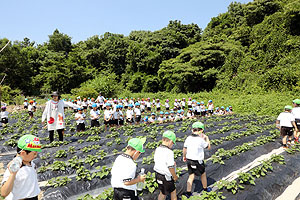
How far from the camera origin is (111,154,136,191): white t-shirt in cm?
311

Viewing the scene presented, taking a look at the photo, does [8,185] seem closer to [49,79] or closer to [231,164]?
[231,164]

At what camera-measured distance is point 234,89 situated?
2736 cm

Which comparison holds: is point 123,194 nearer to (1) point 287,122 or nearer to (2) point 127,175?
(2) point 127,175

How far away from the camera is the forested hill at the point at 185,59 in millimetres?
24500

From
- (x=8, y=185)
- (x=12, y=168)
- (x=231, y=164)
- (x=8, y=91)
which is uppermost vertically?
(x=8, y=91)

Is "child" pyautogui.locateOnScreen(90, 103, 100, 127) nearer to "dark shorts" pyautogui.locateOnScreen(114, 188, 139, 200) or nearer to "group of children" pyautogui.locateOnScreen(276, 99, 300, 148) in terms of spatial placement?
"dark shorts" pyautogui.locateOnScreen(114, 188, 139, 200)

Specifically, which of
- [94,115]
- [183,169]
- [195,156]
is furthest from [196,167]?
[94,115]

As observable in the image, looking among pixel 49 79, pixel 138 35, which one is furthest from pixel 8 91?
pixel 138 35

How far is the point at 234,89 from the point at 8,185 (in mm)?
28517

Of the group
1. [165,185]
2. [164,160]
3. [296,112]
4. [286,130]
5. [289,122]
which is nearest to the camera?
[164,160]

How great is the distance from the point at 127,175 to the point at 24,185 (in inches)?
55.8

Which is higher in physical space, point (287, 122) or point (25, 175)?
point (25, 175)

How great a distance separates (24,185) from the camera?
266 centimetres

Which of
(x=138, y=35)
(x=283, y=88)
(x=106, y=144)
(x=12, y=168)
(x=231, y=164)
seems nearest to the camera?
(x=12, y=168)
